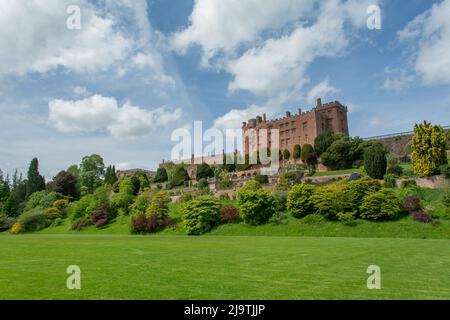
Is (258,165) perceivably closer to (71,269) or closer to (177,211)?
(177,211)

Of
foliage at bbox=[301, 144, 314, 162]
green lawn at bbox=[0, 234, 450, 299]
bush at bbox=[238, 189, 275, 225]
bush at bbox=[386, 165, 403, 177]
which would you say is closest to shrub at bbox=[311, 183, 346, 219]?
bush at bbox=[238, 189, 275, 225]

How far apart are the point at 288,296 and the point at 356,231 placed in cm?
2115

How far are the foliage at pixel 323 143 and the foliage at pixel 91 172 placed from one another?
46.8 meters

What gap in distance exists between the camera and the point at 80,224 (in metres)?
41.1

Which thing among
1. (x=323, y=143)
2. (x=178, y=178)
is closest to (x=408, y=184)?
(x=323, y=143)

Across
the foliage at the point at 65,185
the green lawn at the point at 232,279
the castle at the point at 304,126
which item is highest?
the castle at the point at 304,126

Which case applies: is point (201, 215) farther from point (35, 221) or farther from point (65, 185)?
point (65, 185)

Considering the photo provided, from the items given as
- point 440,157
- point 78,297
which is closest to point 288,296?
point 78,297

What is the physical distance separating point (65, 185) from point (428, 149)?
60097mm

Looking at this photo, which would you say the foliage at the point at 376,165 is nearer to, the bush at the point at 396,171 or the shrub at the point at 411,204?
the bush at the point at 396,171

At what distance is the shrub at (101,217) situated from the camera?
4085cm

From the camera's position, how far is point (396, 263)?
392 inches

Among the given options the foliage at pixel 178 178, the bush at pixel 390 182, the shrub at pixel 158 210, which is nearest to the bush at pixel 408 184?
Result: the bush at pixel 390 182
